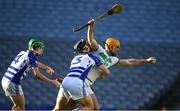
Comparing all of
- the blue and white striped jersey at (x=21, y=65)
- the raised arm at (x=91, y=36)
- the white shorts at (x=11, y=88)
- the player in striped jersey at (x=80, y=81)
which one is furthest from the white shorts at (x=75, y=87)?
the white shorts at (x=11, y=88)

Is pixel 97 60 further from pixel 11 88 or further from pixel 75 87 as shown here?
pixel 11 88

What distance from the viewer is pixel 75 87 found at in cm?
827

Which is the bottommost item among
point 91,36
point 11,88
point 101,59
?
point 11,88

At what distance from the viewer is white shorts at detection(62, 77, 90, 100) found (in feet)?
27.1

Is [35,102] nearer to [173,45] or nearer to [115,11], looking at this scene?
[173,45]

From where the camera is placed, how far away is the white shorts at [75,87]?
8.27m

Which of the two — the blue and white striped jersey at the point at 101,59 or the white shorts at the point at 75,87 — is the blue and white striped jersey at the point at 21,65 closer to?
the blue and white striped jersey at the point at 101,59

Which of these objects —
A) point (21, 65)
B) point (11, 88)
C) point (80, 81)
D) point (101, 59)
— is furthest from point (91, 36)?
point (11, 88)

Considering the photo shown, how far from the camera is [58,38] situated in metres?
13.8

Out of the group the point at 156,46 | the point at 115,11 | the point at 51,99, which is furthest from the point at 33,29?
the point at 115,11

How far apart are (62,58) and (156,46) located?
6.19 ft

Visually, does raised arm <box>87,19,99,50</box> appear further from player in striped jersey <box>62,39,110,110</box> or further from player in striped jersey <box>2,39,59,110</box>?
player in striped jersey <box>2,39,59,110</box>

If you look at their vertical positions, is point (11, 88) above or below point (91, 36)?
below

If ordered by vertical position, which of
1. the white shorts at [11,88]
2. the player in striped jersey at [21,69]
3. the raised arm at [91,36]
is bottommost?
the white shorts at [11,88]
